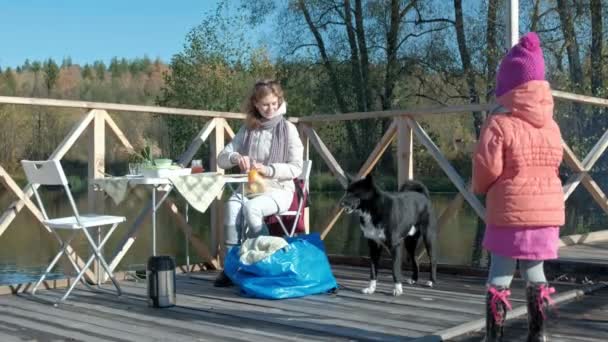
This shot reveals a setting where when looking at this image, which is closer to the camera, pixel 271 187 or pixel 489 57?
pixel 271 187

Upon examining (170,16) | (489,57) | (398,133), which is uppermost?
(170,16)

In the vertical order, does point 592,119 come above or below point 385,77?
below

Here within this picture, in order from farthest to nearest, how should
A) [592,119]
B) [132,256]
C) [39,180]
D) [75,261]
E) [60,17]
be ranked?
[60,17] → [132,256] → [592,119] → [75,261] → [39,180]

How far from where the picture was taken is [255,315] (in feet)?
10.9

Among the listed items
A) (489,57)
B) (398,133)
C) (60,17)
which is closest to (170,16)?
(60,17)

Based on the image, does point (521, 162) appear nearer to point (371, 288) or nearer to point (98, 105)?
point (371, 288)

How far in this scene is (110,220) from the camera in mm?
3697

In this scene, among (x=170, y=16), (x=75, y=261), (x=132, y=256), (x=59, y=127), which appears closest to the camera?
(x=75, y=261)

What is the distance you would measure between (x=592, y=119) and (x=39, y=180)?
5.69 meters

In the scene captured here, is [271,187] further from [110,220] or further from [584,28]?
[584,28]

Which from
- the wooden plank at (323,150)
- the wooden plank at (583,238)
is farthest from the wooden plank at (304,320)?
the wooden plank at (583,238)

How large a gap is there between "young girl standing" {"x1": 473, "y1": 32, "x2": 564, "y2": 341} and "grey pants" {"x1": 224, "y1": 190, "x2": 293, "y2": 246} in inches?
68.6

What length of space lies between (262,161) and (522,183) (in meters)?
2.08

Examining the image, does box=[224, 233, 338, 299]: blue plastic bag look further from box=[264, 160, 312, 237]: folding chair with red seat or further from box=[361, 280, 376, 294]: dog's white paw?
box=[264, 160, 312, 237]: folding chair with red seat
